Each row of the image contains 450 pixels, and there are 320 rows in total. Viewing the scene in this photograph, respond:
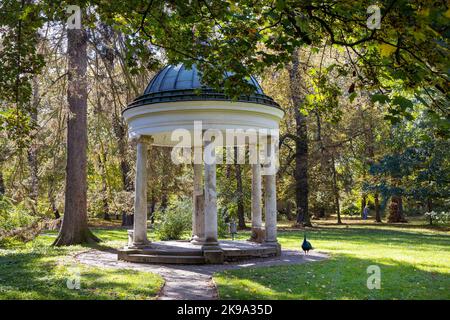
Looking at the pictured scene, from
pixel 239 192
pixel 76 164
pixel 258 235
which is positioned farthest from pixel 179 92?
pixel 239 192

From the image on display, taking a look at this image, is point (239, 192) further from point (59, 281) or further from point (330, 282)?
point (59, 281)

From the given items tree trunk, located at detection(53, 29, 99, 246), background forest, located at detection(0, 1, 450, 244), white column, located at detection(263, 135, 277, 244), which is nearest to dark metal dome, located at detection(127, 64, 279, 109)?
background forest, located at detection(0, 1, 450, 244)

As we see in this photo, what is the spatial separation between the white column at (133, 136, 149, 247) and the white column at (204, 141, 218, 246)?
2150 millimetres

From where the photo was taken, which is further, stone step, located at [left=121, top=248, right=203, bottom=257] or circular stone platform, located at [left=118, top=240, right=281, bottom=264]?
stone step, located at [left=121, top=248, right=203, bottom=257]

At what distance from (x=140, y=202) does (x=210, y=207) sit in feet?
7.93

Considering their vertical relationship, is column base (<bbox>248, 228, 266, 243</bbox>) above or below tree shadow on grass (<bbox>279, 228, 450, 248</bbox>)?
above

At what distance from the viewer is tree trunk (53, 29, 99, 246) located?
1822 centimetres

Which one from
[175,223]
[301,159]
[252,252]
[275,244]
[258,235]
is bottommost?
[252,252]

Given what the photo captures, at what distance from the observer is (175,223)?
19578 millimetres

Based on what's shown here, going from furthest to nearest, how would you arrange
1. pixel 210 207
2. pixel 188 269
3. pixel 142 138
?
pixel 142 138
pixel 210 207
pixel 188 269

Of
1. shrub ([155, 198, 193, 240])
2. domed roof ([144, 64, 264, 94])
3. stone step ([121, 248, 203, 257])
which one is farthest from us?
shrub ([155, 198, 193, 240])

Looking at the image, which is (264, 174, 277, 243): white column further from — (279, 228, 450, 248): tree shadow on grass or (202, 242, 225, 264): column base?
(279, 228, 450, 248): tree shadow on grass

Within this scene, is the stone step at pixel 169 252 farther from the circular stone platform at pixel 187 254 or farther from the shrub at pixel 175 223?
the shrub at pixel 175 223
